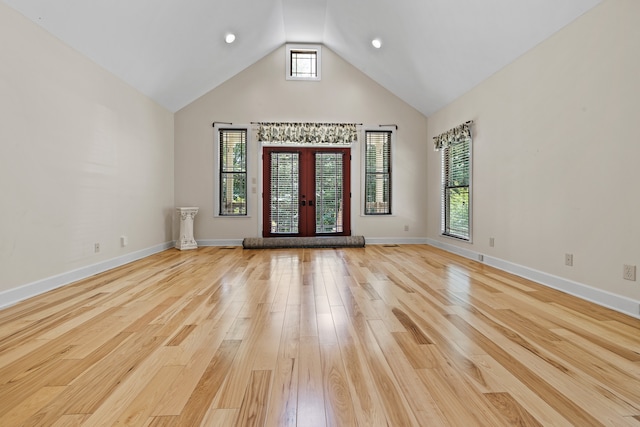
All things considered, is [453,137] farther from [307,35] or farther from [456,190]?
[307,35]

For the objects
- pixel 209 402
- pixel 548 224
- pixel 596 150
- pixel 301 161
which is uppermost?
pixel 301 161

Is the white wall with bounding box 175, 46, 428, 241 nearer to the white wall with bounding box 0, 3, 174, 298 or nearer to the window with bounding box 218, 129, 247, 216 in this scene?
the window with bounding box 218, 129, 247, 216

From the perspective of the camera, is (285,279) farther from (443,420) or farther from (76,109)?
(76,109)

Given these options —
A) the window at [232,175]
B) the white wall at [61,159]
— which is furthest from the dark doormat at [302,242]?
the white wall at [61,159]

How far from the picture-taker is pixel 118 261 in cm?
453

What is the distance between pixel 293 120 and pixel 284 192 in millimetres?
1476

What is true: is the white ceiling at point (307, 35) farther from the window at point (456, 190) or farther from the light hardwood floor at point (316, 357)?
the light hardwood floor at point (316, 357)

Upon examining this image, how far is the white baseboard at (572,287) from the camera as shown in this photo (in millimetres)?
2605

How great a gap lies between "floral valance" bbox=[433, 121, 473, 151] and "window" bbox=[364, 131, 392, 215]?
1061mm

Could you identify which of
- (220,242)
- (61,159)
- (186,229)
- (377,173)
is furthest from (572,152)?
(186,229)

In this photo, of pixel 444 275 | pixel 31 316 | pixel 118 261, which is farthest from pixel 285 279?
pixel 118 261

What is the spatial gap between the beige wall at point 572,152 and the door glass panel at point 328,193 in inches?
116

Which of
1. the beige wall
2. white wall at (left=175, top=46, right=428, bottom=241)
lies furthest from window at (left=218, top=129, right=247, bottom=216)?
the beige wall

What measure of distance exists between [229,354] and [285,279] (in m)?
1.89
